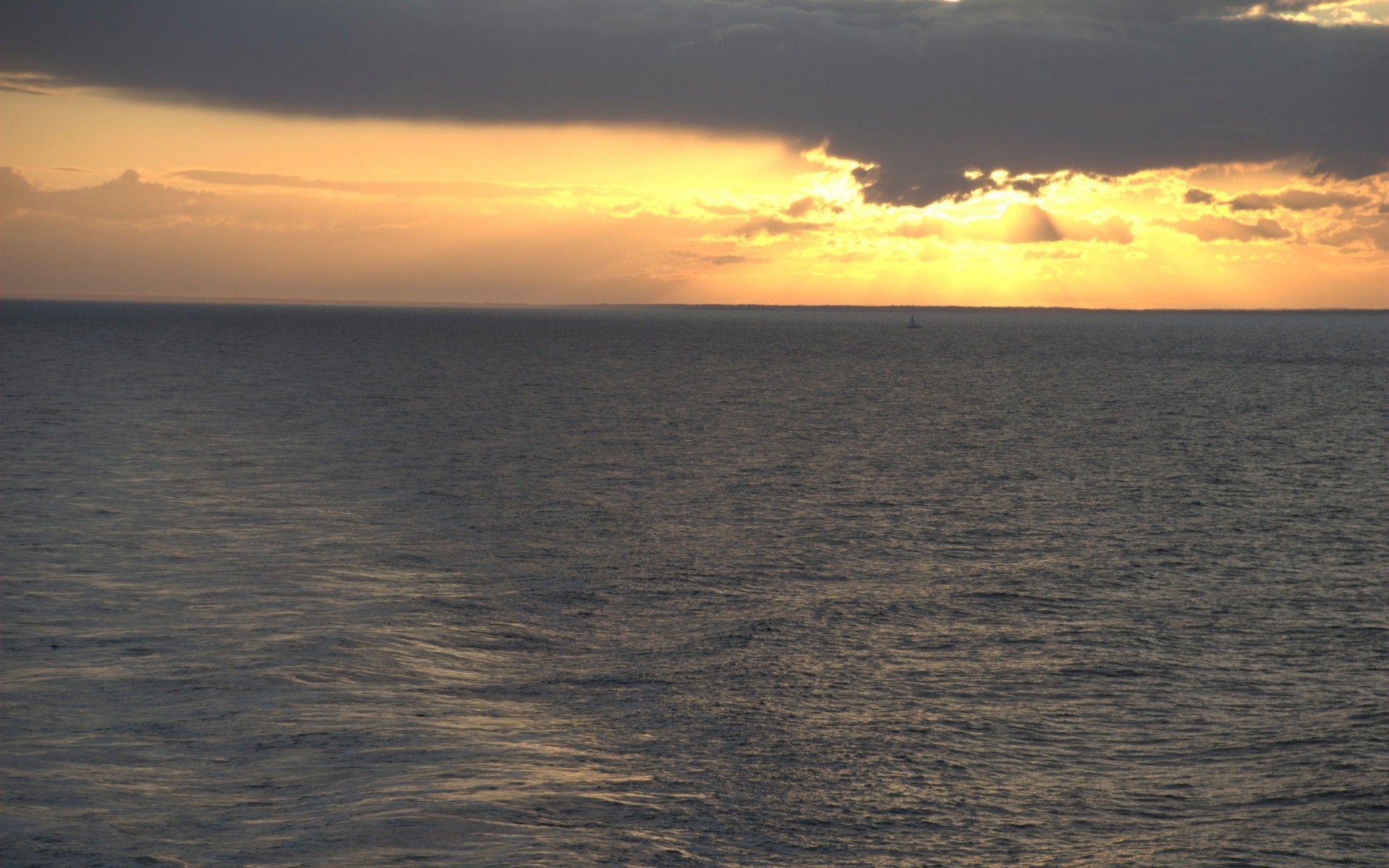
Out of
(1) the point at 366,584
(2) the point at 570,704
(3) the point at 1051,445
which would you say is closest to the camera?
(2) the point at 570,704

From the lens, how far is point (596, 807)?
1775cm

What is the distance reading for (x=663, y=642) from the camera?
86.8 ft

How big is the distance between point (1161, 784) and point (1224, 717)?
383 centimetres

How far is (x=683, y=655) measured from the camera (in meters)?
25.5

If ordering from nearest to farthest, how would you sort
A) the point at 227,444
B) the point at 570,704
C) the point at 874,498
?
the point at 570,704 < the point at 874,498 < the point at 227,444

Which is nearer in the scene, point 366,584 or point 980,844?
point 980,844

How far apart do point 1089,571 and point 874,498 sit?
13181mm

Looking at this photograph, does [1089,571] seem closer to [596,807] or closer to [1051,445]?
[596,807]

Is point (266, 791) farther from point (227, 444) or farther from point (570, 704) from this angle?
point (227, 444)

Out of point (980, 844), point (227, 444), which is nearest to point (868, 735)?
point (980, 844)

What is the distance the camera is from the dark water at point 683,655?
17.2 metres

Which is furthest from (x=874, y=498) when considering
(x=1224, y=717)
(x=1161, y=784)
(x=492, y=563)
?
(x=1161, y=784)

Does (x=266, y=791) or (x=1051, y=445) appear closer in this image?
(x=266, y=791)

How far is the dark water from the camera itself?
56.5ft
